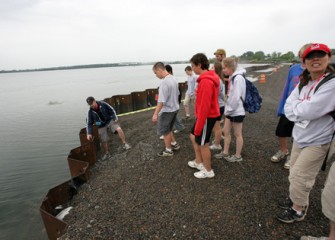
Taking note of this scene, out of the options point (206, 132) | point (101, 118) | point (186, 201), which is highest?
point (206, 132)

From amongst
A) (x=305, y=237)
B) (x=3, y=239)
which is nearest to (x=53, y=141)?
(x=3, y=239)

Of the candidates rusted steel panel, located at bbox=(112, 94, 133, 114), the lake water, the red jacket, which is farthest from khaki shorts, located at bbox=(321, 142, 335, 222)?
rusted steel panel, located at bbox=(112, 94, 133, 114)

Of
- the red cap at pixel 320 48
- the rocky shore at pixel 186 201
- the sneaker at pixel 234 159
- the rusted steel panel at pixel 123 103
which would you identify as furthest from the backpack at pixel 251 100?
the rusted steel panel at pixel 123 103

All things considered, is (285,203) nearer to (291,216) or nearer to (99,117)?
(291,216)

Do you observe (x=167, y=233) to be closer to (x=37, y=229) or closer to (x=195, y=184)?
(x=195, y=184)

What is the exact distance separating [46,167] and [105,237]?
626cm

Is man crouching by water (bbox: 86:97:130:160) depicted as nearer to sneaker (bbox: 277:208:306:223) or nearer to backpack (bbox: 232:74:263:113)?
backpack (bbox: 232:74:263:113)

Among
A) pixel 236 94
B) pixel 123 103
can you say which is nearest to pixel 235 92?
pixel 236 94

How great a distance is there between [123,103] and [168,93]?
8.62 m

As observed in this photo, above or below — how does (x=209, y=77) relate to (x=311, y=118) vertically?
above

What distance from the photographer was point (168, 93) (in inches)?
176

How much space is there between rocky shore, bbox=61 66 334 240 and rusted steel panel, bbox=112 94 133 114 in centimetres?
751

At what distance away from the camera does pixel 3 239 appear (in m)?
4.59

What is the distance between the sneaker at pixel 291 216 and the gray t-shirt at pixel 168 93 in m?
2.78
